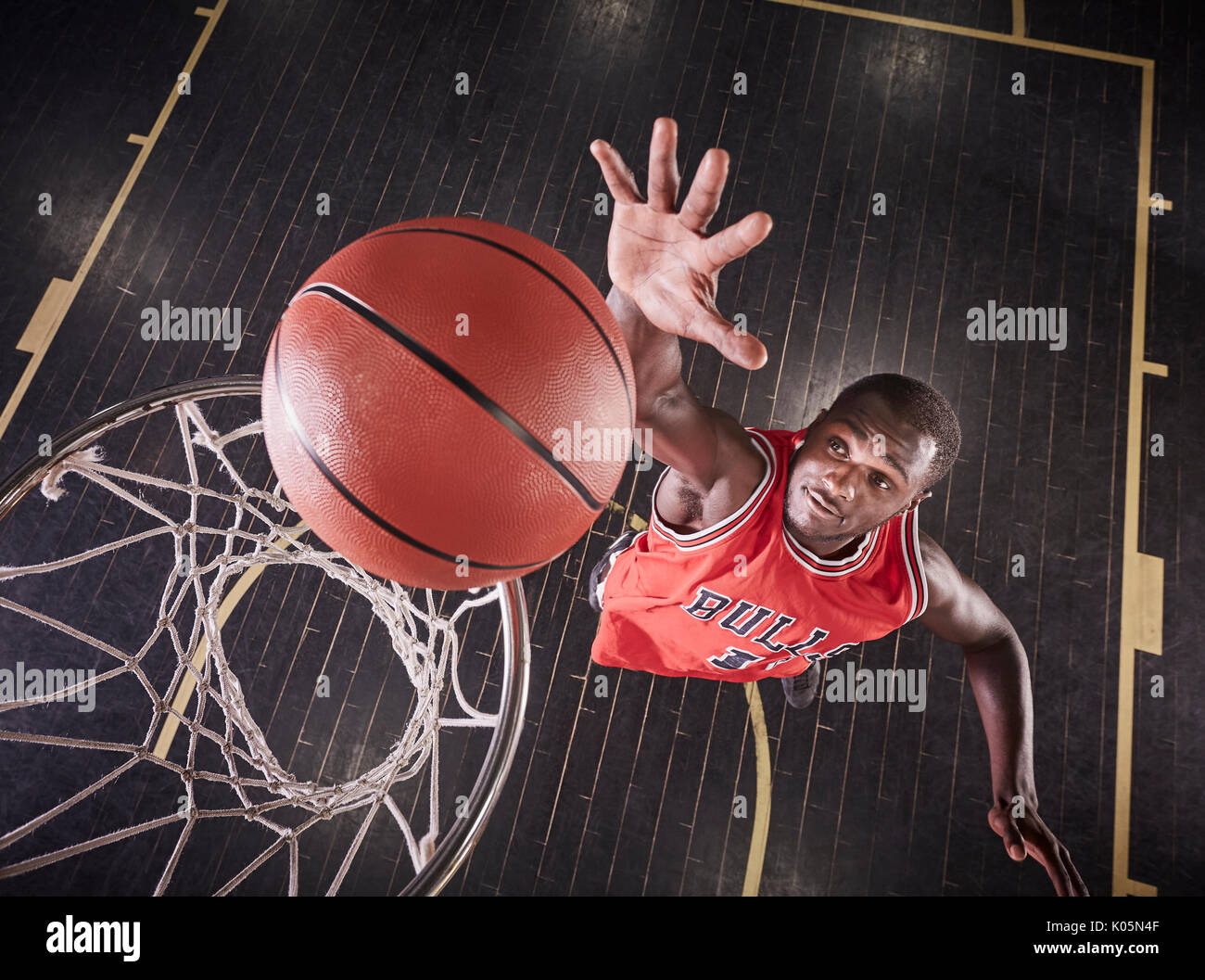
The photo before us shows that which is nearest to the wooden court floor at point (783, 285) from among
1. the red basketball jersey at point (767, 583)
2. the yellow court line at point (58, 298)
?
the yellow court line at point (58, 298)

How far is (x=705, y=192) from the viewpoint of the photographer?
159 centimetres

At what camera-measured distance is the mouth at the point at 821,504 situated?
2.15 m

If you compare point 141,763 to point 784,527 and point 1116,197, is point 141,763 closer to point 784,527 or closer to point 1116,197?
point 784,527

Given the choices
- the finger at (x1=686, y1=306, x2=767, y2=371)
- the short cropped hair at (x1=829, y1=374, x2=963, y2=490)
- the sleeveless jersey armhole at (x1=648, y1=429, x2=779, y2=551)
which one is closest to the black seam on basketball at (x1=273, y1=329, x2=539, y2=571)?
the finger at (x1=686, y1=306, x2=767, y2=371)

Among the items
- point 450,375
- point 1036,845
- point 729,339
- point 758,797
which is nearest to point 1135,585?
point 758,797

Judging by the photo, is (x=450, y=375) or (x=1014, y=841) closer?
(x=450, y=375)

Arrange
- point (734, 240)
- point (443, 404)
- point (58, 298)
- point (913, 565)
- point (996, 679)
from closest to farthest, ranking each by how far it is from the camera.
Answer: point (443, 404), point (734, 240), point (913, 565), point (996, 679), point (58, 298)

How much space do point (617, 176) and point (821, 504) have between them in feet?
3.26

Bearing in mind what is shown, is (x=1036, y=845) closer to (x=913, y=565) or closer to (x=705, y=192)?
(x=913, y=565)

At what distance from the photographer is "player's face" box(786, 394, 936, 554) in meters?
2.08

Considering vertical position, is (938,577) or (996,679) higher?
(938,577)

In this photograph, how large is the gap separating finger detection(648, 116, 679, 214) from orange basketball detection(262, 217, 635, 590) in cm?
35

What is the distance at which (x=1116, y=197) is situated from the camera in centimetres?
476

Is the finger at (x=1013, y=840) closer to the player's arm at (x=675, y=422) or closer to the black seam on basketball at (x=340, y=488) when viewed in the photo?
the player's arm at (x=675, y=422)
